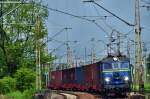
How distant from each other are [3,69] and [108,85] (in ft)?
93.4

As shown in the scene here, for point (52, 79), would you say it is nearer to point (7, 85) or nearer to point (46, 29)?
point (46, 29)

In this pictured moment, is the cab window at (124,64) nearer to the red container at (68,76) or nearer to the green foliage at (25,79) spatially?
the red container at (68,76)

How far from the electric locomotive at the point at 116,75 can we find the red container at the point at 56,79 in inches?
1137

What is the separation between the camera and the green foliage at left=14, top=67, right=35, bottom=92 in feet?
208

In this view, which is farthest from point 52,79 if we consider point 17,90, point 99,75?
point 99,75

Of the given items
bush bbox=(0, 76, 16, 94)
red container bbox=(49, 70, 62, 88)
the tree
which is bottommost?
bush bbox=(0, 76, 16, 94)

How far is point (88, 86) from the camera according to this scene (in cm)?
5478

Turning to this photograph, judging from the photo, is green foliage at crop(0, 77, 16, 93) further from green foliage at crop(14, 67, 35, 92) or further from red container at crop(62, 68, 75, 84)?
red container at crop(62, 68, 75, 84)

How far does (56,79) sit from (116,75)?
34.3 metres

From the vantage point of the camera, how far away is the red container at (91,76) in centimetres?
4822

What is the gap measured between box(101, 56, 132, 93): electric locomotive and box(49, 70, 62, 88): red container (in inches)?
1137

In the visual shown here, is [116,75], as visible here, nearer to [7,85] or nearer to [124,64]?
[124,64]

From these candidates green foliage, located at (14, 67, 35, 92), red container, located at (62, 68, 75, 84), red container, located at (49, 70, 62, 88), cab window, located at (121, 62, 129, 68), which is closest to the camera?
cab window, located at (121, 62, 129, 68)

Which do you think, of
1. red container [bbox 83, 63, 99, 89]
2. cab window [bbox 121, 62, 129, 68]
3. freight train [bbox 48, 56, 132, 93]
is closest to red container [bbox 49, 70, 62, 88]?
→ red container [bbox 83, 63, 99, 89]
